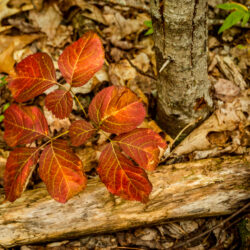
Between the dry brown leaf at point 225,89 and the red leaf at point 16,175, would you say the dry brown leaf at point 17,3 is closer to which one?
the red leaf at point 16,175

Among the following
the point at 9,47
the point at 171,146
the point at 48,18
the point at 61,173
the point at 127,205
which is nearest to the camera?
the point at 61,173

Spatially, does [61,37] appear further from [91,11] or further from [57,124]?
[57,124]

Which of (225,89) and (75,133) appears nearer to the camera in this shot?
(75,133)

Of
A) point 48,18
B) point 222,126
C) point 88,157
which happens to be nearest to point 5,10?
point 48,18

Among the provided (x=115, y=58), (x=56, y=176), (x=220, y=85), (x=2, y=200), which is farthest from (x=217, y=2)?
(x=2, y=200)

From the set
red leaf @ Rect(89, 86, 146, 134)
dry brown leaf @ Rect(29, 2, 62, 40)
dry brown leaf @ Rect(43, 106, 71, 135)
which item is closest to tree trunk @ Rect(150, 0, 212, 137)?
red leaf @ Rect(89, 86, 146, 134)

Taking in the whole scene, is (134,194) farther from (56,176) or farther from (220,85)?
(220,85)

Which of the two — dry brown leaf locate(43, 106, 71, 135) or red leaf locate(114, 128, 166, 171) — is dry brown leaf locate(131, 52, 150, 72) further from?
red leaf locate(114, 128, 166, 171)
